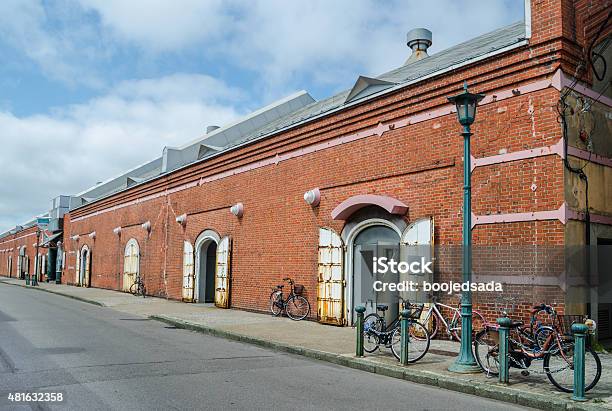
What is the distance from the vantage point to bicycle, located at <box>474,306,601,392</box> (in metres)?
7.33

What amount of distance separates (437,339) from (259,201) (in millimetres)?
8057

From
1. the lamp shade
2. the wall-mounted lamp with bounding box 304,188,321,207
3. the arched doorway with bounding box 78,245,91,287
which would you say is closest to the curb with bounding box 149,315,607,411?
the lamp shade

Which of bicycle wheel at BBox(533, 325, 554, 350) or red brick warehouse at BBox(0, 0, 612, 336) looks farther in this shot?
red brick warehouse at BBox(0, 0, 612, 336)

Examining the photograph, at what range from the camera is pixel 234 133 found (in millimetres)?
30859

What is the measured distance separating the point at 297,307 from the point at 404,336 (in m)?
6.62

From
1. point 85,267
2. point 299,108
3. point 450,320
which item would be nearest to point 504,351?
point 450,320

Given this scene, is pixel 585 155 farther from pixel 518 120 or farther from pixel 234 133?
pixel 234 133

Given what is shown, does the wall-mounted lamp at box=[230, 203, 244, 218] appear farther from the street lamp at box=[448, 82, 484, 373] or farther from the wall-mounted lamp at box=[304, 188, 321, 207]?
the street lamp at box=[448, 82, 484, 373]

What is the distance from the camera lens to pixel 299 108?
2881cm

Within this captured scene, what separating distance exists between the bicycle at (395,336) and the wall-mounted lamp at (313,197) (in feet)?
16.3

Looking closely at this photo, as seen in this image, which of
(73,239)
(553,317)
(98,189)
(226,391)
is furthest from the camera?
(98,189)

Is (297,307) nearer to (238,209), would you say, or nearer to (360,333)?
(238,209)

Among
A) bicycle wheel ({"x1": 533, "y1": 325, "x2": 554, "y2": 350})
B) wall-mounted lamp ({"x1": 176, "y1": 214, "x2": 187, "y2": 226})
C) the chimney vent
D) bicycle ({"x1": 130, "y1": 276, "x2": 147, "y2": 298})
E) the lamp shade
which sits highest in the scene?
the chimney vent

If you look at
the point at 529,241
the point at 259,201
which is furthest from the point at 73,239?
the point at 529,241
